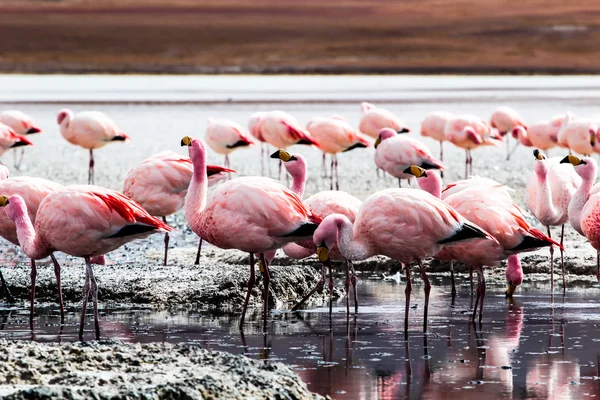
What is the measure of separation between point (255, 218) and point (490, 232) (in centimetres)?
155

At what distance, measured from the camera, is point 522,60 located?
2235 inches

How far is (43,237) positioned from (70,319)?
2.21 feet

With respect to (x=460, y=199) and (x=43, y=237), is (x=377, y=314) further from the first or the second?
(x=43, y=237)

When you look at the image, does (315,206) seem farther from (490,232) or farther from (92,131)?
(92,131)

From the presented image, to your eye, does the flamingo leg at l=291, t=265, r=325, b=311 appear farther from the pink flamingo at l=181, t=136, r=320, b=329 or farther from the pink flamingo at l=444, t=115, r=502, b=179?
the pink flamingo at l=444, t=115, r=502, b=179

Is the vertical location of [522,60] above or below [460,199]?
above

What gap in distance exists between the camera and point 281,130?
1466cm

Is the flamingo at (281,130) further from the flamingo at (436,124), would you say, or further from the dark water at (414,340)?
the dark water at (414,340)

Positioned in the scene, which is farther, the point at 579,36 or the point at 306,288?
the point at 579,36

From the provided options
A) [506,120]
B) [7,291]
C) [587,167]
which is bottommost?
[7,291]

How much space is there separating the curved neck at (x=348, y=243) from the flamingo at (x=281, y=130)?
733 centimetres

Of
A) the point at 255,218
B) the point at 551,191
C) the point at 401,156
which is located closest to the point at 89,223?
the point at 255,218

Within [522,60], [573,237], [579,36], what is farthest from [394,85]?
[573,237]

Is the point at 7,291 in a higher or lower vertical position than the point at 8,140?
lower
